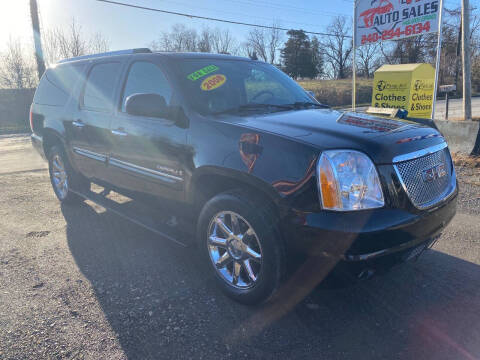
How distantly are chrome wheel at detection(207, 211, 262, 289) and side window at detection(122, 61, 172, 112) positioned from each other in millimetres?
1253

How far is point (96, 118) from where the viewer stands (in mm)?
4172

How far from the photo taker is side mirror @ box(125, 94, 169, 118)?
10.1 ft

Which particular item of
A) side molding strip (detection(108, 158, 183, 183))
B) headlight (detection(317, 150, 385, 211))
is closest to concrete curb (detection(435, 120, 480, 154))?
headlight (detection(317, 150, 385, 211))

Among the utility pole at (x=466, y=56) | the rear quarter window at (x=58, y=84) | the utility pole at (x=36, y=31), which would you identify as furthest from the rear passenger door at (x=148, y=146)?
the utility pole at (x=36, y=31)

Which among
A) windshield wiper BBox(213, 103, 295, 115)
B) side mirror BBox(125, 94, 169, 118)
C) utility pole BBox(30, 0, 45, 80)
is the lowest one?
windshield wiper BBox(213, 103, 295, 115)

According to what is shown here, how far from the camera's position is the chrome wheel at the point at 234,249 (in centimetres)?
269

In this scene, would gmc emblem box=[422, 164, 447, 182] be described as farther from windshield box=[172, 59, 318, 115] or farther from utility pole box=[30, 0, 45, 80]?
utility pole box=[30, 0, 45, 80]

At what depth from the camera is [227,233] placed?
2.83 m

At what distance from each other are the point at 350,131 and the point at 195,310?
1743 millimetres

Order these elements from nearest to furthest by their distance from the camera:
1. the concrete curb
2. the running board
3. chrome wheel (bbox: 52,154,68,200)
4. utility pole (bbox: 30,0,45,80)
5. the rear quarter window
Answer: the running board < the rear quarter window < chrome wheel (bbox: 52,154,68,200) < the concrete curb < utility pole (bbox: 30,0,45,80)

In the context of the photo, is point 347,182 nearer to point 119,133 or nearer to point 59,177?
point 119,133

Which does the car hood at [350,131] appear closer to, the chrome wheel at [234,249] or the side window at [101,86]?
the chrome wheel at [234,249]

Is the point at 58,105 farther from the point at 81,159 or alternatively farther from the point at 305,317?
the point at 305,317

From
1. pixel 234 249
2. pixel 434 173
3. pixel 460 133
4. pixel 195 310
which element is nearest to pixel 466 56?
pixel 460 133
